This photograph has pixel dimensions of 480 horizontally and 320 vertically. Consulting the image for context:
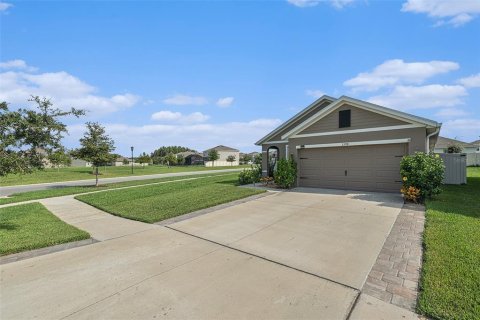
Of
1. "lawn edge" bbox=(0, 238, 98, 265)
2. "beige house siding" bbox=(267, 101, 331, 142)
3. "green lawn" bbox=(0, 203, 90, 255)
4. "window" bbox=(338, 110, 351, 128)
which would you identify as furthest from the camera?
"beige house siding" bbox=(267, 101, 331, 142)

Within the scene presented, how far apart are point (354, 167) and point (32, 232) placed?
11.6 meters

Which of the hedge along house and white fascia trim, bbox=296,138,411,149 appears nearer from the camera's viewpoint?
the hedge along house

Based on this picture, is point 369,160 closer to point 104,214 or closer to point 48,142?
point 104,214

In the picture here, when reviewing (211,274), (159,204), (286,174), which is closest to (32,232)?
(159,204)

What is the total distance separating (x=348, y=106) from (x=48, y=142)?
11.1 m

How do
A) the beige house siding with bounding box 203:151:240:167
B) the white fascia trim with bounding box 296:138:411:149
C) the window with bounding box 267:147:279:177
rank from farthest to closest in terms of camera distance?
the beige house siding with bounding box 203:151:240:167, the window with bounding box 267:147:279:177, the white fascia trim with bounding box 296:138:411:149

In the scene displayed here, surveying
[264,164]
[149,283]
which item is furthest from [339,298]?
[264,164]

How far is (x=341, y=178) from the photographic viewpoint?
11.6 meters

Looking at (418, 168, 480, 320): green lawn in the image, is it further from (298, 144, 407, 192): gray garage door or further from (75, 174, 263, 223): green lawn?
(75, 174, 263, 223): green lawn

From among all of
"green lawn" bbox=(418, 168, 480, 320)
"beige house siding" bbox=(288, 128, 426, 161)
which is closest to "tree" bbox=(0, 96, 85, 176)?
"green lawn" bbox=(418, 168, 480, 320)

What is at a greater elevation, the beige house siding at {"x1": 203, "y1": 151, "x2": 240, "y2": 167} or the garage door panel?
the beige house siding at {"x1": 203, "y1": 151, "x2": 240, "y2": 167}

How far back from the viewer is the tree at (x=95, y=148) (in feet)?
56.9

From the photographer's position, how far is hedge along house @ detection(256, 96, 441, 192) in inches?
386

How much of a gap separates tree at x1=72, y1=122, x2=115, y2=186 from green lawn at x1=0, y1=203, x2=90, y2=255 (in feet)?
30.4
